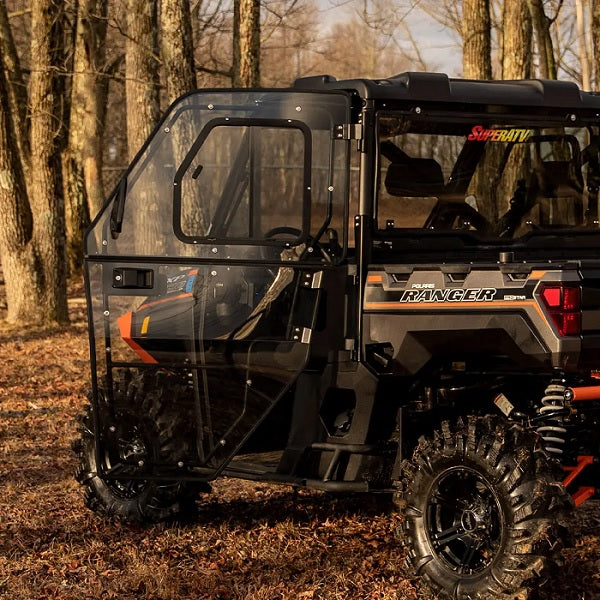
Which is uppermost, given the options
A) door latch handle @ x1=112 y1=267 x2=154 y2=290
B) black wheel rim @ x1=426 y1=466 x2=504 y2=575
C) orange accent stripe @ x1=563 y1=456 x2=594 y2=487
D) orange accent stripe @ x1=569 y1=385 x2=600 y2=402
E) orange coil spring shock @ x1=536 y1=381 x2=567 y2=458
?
door latch handle @ x1=112 y1=267 x2=154 y2=290

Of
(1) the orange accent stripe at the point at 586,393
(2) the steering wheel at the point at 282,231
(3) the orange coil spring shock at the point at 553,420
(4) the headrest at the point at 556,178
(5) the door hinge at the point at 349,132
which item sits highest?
(5) the door hinge at the point at 349,132

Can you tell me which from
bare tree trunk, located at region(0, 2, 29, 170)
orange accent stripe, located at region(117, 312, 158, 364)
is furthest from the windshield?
bare tree trunk, located at region(0, 2, 29, 170)

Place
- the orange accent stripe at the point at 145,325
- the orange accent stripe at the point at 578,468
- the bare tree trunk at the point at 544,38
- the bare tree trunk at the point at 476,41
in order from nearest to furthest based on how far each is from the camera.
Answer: the orange accent stripe at the point at 578,468 < the orange accent stripe at the point at 145,325 < the bare tree trunk at the point at 476,41 < the bare tree trunk at the point at 544,38

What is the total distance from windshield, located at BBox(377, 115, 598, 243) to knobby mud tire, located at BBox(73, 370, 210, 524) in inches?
57.8

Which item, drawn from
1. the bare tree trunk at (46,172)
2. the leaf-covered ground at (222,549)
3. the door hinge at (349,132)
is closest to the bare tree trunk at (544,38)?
the bare tree trunk at (46,172)

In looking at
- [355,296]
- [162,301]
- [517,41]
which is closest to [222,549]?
[162,301]

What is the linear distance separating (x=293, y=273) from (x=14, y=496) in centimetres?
300

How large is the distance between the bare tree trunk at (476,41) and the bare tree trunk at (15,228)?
250 inches

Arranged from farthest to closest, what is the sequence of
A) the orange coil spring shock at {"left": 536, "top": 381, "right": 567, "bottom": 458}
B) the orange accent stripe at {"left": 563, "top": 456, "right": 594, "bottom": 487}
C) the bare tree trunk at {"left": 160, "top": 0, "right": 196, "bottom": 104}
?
the bare tree trunk at {"left": 160, "top": 0, "right": 196, "bottom": 104}
the orange accent stripe at {"left": 563, "top": 456, "right": 594, "bottom": 487}
the orange coil spring shock at {"left": 536, "top": 381, "right": 567, "bottom": 458}

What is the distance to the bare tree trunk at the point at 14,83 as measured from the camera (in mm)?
17141

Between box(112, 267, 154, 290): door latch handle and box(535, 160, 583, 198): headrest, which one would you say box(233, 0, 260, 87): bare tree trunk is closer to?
box(535, 160, 583, 198): headrest

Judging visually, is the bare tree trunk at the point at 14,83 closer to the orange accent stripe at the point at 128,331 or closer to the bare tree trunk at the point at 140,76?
the bare tree trunk at the point at 140,76

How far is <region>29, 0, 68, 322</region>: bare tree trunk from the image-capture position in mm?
15406

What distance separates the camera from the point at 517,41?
15.2 meters
